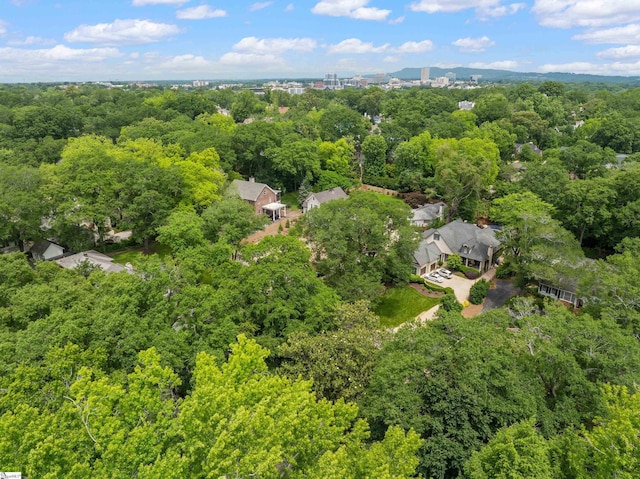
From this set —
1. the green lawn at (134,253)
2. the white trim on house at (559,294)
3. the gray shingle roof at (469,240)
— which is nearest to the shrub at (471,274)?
the gray shingle roof at (469,240)

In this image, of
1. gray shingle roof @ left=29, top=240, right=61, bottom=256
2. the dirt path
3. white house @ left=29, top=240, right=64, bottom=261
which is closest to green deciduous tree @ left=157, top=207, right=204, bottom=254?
white house @ left=29, top=240, right=64, bottom=261

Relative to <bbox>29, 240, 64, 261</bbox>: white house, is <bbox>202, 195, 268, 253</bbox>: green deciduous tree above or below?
above

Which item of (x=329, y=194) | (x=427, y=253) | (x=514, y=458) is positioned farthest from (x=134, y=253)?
(x=514, y=458)

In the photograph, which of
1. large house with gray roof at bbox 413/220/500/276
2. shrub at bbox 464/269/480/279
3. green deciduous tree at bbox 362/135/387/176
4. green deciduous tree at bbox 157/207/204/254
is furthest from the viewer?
green deciduous tree at bbox 362/135/387/176

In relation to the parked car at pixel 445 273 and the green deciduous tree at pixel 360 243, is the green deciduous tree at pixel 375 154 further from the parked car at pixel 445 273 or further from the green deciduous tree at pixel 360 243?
the green deciduous tree at pixel 360 243

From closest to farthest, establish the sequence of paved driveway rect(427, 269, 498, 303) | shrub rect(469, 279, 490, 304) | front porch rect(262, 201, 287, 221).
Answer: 1. shrub rect(469, 279, 490, 304)
2. paved driveway rect(427, 269, 498, 303)
3. front porch rect(262, 201, 287, 221)

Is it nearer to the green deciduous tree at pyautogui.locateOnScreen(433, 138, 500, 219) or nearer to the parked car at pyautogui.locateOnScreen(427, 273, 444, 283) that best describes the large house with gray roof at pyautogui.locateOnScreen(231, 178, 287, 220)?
the green deciduous tree at pyautogui.locateOnScreen(433, 138, 500, 219)

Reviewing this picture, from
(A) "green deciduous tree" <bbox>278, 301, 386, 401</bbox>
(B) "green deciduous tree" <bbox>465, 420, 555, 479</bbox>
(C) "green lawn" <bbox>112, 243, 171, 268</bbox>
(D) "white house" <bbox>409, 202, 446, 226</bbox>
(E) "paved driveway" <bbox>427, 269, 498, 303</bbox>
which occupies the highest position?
(B) "green deciduous tree" <bbox>465, 420, 555, 479</bbox>

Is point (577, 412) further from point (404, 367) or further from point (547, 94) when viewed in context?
point (547, 94)
